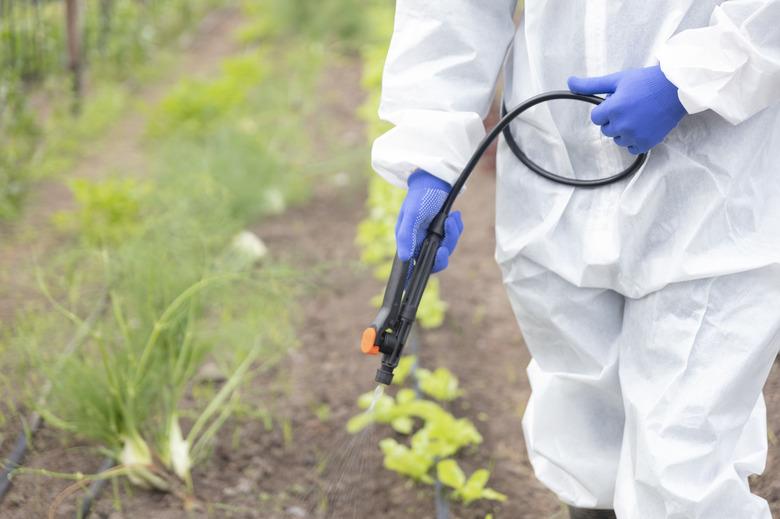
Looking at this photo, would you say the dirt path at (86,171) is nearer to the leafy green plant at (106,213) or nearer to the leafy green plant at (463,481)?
the leafy green plant at (106,213)

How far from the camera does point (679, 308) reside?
164 centimetres

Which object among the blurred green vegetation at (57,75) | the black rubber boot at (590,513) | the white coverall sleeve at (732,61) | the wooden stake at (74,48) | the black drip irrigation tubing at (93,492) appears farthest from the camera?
the wooden stake at (74,48)

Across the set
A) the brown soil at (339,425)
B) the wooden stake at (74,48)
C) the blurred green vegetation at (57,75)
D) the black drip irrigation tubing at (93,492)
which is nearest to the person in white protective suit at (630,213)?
the brown soil at (339,425)

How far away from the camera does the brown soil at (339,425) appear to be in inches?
92.8

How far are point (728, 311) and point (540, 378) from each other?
42cm

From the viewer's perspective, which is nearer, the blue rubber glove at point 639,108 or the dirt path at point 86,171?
the blue rubber glove at point 639,108

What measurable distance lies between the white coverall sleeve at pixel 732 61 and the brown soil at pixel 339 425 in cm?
108

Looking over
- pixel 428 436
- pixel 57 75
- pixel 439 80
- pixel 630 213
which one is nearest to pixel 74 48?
pixel 57 75

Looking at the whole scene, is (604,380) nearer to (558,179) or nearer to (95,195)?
(558,179)

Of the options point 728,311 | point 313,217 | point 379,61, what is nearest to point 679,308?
point 728,311

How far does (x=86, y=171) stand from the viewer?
4.41 meters

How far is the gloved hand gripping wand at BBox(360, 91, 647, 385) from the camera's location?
166 centimetres

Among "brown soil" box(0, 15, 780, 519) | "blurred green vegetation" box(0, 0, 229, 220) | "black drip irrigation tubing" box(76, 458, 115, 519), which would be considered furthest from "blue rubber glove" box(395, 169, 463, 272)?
"blurred green vegetation" box(0, 0, 229, 220)

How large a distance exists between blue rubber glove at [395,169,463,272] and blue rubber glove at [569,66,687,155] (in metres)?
0.31
